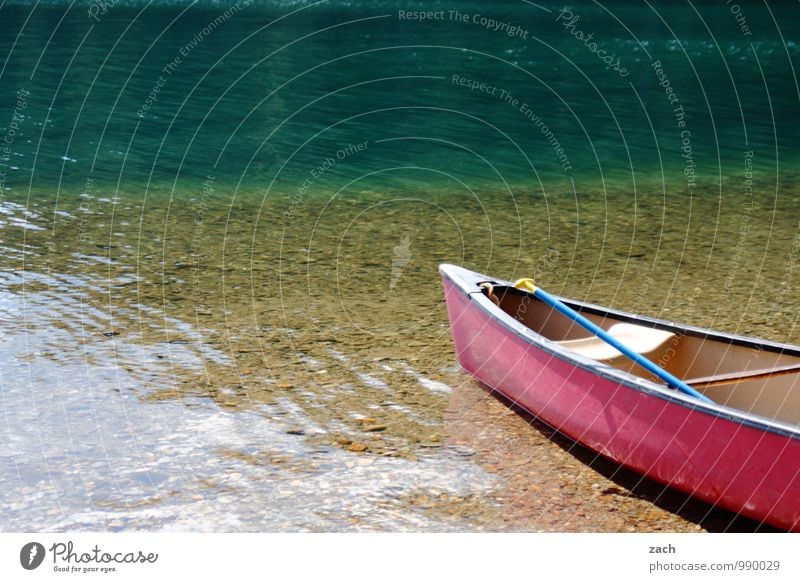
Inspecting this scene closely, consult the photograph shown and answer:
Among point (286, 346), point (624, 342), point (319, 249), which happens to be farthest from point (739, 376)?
point (319, 249)

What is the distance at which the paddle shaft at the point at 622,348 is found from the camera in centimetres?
720

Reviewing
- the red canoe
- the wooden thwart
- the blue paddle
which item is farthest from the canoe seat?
the wooden thwart

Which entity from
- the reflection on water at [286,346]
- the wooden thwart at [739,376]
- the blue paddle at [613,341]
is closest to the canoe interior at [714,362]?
the wooden thwart at [739,376]

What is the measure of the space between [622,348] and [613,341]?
0.11 metres

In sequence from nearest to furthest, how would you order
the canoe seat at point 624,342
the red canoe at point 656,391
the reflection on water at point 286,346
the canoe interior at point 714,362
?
the red canoe at point 656,391, the reflection on water at point 286,346, the canoe interior at point 714,362, the canoe seat at point 624,342

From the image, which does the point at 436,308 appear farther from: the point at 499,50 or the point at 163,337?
the point at 499,50

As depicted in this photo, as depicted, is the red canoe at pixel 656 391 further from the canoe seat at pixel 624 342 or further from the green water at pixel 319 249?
the green water at pixel 319 249

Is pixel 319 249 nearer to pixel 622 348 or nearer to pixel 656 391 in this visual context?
pixel 622 348

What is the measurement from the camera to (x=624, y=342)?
8508mm

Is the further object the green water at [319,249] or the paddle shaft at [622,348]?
the green water at [319,249]

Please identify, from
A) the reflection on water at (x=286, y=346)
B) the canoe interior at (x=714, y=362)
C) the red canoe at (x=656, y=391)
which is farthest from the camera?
the canoe interior at (x=714, y=362)

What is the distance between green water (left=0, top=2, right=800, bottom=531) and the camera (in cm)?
752

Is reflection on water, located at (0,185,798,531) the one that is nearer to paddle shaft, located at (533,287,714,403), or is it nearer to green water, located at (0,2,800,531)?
green water, located at (0,2,800,531)

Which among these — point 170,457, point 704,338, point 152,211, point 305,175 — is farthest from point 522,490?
point 305,175
